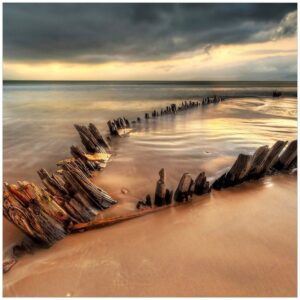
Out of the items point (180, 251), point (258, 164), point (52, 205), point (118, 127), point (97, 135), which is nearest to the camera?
point (180, 251)

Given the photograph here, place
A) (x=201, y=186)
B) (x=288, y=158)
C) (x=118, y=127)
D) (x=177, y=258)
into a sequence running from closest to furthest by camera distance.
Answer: (x=177, y=258), (x=201, y=186), (x=288, y=158), (x=118, y=127)

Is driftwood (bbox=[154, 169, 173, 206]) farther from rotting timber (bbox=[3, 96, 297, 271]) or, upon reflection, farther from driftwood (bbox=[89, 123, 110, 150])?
driftwood (bbox=[89, 123, 110, 150])

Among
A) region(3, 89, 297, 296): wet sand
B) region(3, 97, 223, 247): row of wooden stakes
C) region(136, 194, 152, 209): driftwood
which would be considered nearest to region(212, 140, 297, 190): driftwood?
region(3, 89, 297, 296): wet sand

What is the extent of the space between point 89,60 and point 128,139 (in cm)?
1847

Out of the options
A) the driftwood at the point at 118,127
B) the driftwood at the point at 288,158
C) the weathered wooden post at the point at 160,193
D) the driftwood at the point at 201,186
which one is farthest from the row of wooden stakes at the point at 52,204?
the driftwood at the point at 118,127

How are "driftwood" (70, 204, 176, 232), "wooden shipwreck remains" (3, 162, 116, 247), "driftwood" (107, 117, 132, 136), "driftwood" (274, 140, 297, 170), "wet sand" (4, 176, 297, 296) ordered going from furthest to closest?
"driftwood" (107, 117, 132, 136) < "driftwood" (274, 140, 297, 170) < "driftwood" (70, 204, 176, 232) < "wooden shipwreck remains" (3, 162, 116, 247) < "wet sand" (4, 176, 297, 296)

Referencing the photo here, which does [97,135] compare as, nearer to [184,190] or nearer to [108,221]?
[184,190]

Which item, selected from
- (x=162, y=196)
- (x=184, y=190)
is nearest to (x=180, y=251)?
(x=162, y=196)

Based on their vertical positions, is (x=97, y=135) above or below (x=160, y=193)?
above

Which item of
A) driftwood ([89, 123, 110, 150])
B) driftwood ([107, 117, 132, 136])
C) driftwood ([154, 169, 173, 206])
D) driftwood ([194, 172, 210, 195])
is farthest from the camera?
driftwood ([107, 117, 132, 136])

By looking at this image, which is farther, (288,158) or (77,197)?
(288,158)

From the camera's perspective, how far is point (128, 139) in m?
9.28

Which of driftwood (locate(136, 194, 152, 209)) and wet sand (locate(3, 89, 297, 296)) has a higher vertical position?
driftwood (locate(136, 194, 152, 209))

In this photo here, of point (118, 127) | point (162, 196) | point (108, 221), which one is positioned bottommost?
point (108, 221)
